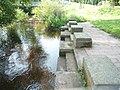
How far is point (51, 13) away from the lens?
24281 mm

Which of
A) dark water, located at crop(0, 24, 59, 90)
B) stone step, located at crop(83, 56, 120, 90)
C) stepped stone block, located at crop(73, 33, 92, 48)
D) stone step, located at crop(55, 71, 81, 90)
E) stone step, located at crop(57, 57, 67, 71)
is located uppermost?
stone step, located at crop(83, 56, 120, 90)

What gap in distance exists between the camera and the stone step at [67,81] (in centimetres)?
506

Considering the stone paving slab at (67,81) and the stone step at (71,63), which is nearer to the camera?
the stone paving slab at (67,81)

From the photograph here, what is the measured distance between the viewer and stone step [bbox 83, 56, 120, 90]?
3762mm

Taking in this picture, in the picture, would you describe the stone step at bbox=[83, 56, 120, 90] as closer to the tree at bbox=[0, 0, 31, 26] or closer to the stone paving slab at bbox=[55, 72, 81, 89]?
the stone paving slab at bbox=[55, 72, 81, 89]

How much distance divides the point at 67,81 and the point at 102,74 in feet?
4.40

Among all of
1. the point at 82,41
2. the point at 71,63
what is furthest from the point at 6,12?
the point at 71,63

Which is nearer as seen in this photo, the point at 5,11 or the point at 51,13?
the point at 5,11

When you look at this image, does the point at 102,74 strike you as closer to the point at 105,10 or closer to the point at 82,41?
the point at 82,41

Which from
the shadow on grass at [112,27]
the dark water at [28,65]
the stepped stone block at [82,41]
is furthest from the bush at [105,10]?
the stepped stone block at [82,41]

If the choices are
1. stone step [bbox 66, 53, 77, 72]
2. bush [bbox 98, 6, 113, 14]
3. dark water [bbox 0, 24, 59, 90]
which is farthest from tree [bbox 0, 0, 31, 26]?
bush [bbox 98, 6, 113, 14]

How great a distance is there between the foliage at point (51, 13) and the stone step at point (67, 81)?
16.8m

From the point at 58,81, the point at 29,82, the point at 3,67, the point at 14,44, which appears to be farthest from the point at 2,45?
the point at 58,81

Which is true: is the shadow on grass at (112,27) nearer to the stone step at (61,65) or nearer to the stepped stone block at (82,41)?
the stepped stone block at (82,41)
